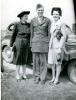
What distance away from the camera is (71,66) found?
8.09 feet

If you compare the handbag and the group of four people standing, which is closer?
the group of four people standing

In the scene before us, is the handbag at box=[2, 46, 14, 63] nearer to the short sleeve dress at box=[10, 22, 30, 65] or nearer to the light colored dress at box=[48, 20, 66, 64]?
the short sleeve dress at box=[10, 22, 30, 65]

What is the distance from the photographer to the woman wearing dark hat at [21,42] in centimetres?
255

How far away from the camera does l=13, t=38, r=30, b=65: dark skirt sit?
2568 millimetres

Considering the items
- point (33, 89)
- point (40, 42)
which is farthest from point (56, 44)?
point (33, 89)

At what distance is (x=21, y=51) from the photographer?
8.50 feet

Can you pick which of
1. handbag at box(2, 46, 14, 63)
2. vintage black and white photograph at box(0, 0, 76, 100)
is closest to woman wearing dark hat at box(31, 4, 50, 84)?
vintage black and white photograph at box(0, 0, 76, 100)

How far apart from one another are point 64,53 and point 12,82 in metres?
0.48

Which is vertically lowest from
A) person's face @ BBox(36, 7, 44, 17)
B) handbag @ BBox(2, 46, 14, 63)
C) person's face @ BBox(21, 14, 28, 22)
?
handbag @ BBox(2, 46, 14, 63)

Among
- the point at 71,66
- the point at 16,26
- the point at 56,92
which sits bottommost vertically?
the point at 56,92

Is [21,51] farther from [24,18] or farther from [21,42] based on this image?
[24,18]

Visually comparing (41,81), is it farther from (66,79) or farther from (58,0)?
(58,0)

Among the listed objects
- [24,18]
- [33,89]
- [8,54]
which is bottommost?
[33,89]

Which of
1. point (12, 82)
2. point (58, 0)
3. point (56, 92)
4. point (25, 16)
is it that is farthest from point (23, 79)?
point (58, 0)
